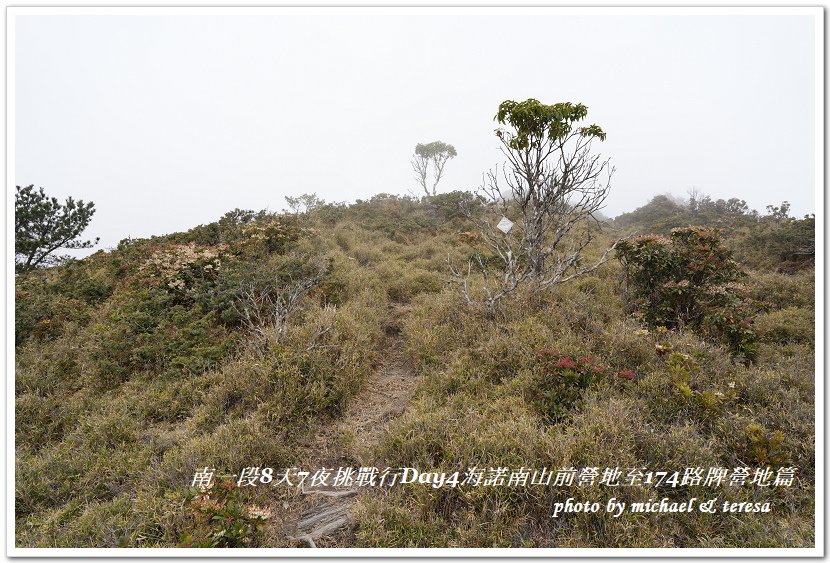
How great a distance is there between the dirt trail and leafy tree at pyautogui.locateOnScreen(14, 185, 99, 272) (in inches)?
446

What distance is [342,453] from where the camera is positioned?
3.76 metres

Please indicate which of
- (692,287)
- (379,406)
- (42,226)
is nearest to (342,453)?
(379,406)

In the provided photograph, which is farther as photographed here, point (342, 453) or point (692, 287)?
point (692, 287)

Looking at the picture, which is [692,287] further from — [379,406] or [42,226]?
[42,226]

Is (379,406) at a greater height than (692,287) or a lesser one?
lesser

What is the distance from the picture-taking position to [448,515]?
2.86 m

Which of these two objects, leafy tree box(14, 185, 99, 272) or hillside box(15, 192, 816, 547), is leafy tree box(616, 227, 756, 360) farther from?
leafy tree box(14, 185, 99, 272)

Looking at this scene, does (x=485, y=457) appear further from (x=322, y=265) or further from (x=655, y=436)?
(x=322, y=265)

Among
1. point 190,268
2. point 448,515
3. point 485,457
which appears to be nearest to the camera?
point 448,515

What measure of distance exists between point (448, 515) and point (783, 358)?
16.9 feet

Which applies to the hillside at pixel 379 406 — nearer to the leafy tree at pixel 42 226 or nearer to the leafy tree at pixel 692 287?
the leafy tree at pixel 692 287

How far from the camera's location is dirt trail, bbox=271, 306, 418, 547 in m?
2.93

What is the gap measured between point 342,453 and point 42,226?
40.5ft

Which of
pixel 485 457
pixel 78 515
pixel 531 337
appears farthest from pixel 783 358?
pixel 78 515
